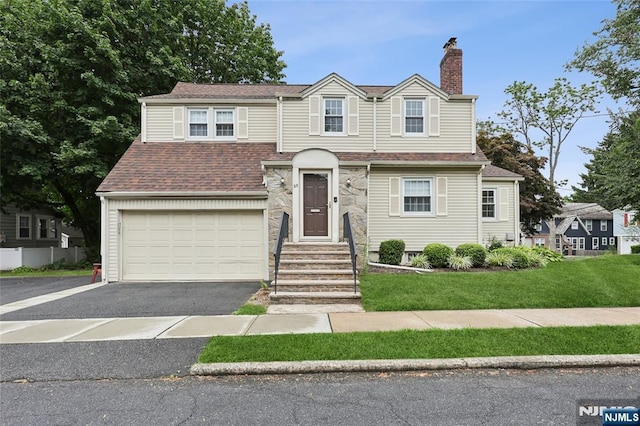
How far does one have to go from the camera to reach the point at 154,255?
10.6 m

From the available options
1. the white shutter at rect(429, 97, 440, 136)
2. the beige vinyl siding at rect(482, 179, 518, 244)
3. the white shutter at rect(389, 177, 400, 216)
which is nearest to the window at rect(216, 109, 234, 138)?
the white shutter at rect(389, 177, 400, 216)

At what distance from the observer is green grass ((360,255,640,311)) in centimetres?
682

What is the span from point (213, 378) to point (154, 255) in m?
7.89

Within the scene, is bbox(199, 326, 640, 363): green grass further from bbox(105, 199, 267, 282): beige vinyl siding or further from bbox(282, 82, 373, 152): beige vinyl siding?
bbox(282, 82, 373, 152): beige vinyl siding

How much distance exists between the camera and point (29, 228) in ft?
63.5

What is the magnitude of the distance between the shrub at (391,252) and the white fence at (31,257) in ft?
53.4

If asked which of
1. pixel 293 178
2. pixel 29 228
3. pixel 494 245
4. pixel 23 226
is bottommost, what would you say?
pixel 494 245

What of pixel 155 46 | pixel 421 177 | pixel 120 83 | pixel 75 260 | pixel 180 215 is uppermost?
pixel 155 46

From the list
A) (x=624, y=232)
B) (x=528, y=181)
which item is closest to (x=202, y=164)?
(x=528, y=181)

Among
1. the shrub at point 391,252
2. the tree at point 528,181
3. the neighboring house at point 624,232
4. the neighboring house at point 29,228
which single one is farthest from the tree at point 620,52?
the neighboring house at point 29,228

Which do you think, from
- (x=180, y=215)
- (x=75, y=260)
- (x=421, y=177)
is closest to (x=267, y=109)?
(x=180, y=215)

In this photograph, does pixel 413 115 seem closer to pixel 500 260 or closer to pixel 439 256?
pixel 439 256

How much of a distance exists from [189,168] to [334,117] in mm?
5468

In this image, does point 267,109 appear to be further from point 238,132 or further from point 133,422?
point 133,422
